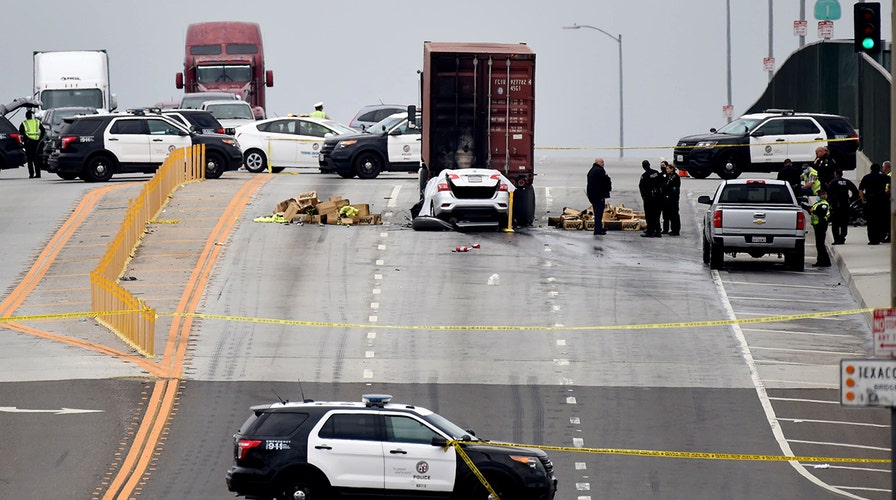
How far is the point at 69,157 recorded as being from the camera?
141 ft

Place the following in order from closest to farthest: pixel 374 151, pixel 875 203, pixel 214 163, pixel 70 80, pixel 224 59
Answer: pixel 875 203, pixel 214 163, pixel 374 151, pixel 70 80, pixel 224 59

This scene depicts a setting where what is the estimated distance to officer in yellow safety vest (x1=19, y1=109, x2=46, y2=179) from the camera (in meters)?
46.9

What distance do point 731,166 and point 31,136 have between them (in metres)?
20.7

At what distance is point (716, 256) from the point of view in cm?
3120

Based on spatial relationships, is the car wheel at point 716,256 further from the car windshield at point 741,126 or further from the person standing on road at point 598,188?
the car windshield at point 741,126

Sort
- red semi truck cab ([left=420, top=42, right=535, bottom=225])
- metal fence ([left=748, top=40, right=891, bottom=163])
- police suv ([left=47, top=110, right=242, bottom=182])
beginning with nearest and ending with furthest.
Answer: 1. red semi truck cab ([left=420, top=42, right=535, bottom=225])
2. metal fence ([left=748, top=40, right=891, bottom=163])
3. police suv ([left=47, top=110, right=242, bottom=182])

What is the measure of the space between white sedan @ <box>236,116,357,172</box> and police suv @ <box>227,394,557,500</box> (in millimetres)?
29961

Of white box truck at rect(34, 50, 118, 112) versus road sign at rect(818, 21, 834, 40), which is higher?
road sign at rect(818, 21, 834, 40)

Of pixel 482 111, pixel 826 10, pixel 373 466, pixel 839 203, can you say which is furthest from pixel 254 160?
pixel 373 466

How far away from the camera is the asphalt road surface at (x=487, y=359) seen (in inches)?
740

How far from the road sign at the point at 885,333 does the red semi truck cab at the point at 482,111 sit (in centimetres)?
2315

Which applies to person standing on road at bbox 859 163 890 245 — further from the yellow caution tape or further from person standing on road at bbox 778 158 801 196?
the yellow caution tape

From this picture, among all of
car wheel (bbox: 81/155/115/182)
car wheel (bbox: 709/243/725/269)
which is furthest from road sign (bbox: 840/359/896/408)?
car wheel (bbox: 81/155/115/182)

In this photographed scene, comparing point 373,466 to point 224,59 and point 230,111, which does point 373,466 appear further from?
point 224,59
